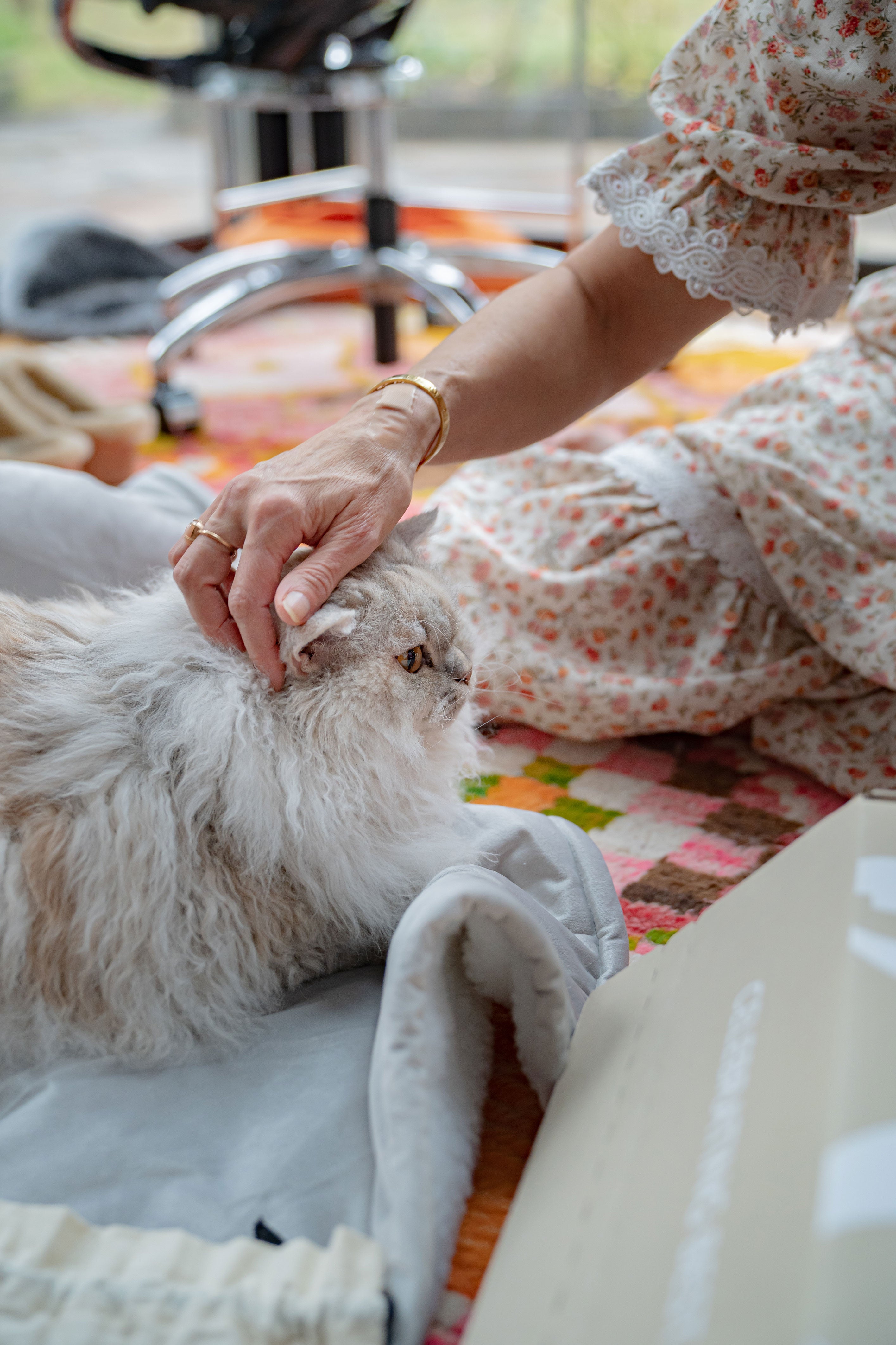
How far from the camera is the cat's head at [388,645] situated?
33.0 inches

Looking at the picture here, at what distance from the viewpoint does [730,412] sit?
1.59 meters

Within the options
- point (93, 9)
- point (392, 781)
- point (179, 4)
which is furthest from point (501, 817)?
point (93, 9)

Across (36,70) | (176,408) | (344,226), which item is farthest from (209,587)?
(36,70)

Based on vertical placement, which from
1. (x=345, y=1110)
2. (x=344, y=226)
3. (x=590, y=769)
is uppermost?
(x=344, y=226)

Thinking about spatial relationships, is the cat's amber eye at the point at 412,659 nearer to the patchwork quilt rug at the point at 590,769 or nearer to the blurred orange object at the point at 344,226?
the patchwork quilt rug at the point at 590,769

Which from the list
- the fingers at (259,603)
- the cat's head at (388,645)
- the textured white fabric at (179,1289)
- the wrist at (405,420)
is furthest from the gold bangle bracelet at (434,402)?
the textured white fabric at (179,1289)

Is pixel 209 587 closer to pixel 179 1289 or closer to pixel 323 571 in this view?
pixel 323 571

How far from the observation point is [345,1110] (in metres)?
0.77

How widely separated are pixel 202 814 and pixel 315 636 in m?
0.17

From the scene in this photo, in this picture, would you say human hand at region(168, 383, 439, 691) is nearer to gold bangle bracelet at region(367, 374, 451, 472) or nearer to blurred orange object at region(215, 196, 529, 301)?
gold bangle bracelet at region(367, 374, 451, 472)

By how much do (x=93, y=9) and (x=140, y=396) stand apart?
1238mm

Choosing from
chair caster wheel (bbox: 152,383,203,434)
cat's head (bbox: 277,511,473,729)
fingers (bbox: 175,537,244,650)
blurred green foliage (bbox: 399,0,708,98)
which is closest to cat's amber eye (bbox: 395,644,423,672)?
cat's head (bbox: 277,511,473,729)

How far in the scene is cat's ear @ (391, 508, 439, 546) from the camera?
1.01 metres

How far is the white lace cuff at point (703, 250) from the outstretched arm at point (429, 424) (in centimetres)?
6
